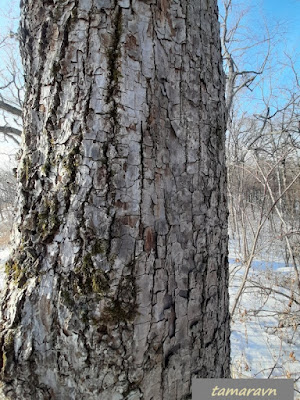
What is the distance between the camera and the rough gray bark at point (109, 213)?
571 mm

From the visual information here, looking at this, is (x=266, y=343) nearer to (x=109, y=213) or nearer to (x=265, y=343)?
(x=265, y=343)

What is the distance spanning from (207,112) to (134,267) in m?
0.44

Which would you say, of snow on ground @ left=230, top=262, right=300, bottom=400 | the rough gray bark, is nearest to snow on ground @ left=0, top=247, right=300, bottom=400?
snow on ground @ left=230, top=262, right=300, bottom=400

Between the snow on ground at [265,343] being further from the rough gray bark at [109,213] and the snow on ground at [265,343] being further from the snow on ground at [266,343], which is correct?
the rough gray bark at [109,213]

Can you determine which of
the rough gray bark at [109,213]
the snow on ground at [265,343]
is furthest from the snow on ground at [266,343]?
the rough gray bark at [109,213]

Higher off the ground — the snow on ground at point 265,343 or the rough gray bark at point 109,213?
the rough gray bark at point 109,213

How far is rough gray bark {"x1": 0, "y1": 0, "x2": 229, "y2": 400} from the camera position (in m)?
0.57

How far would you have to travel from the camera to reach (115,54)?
0.58 m

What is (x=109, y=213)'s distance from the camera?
0.57 metres

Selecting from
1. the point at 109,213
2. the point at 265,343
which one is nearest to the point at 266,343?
the point at 265,343

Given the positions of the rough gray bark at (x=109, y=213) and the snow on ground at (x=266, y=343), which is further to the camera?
the snow on ground at (x=266, y=343)

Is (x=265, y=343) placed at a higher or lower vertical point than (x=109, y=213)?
lower

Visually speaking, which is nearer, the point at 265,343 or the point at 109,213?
the point at 109,213

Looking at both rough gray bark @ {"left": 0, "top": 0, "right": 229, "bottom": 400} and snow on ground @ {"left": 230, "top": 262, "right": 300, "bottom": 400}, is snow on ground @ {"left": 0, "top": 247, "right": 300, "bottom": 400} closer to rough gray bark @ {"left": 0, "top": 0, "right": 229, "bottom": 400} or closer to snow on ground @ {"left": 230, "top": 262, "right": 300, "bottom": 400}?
snow on ground @ {"left": 230, "top": 262, "right": 300, "bottom": 400}
